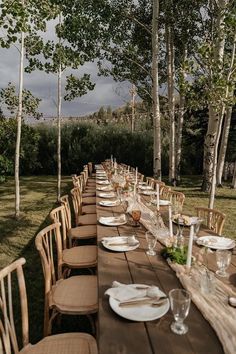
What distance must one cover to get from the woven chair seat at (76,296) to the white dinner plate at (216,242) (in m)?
0.97

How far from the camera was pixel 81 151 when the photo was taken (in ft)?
58.4

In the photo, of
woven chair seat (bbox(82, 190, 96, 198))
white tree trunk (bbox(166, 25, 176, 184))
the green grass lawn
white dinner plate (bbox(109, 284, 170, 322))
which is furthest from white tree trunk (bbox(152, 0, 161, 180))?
white dinner plate (bbox(109, 284, 170, 322))

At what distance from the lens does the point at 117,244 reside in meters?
2.81

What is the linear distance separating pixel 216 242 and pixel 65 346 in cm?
150

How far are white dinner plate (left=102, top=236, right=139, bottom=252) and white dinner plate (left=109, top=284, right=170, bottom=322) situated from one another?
0.87 meters

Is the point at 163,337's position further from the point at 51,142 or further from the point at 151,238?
the point at 51,142

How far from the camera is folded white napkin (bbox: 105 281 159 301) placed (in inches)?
74.2

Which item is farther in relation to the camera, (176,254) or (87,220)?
(87,220)

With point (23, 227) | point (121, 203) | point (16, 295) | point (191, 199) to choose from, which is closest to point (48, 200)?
point (23, 227)

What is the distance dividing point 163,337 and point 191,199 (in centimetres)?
859

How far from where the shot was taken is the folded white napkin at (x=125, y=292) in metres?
1.88

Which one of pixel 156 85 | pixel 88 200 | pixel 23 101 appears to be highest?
pixel 156 85

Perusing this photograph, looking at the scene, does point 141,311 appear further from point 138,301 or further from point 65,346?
point 65,346

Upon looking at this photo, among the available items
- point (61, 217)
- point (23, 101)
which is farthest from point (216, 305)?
point (23, 101)
